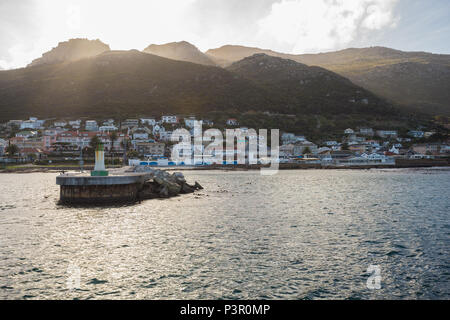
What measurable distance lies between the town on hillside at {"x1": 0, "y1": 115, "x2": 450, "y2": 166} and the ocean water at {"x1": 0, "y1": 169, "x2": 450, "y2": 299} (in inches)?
2842

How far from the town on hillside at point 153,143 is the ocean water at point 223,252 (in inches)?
2842

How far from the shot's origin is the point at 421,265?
14070 millimetres

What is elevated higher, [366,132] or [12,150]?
[366,132]

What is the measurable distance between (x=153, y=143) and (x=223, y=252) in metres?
106

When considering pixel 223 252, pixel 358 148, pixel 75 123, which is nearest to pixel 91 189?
pixel 223 252

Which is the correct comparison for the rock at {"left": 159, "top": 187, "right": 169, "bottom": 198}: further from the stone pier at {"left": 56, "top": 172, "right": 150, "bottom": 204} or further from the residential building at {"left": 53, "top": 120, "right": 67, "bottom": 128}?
the residential building at {"left": 53, "top": 120, "right": 67, "bottom": 128}

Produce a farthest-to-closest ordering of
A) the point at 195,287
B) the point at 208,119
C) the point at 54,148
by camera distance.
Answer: the point at 208,119 → the point at 54,148 → the point at 195,287

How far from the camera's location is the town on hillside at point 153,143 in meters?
107

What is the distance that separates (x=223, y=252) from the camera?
16.0 meters

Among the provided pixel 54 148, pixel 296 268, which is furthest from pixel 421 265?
pixel 54 148

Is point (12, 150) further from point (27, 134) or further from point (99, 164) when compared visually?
point (99, 164)

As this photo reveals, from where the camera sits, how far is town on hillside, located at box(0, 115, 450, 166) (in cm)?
10656

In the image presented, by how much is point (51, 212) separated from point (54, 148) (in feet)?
316
